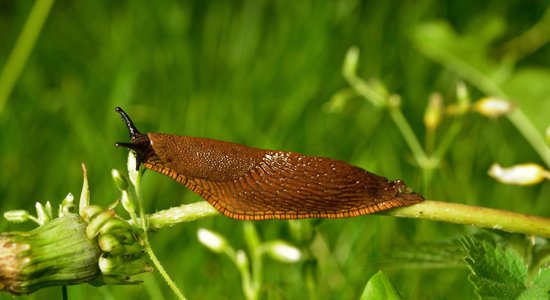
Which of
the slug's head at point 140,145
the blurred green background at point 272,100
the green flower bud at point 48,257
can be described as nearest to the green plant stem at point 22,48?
the blurred green background at point 272,100

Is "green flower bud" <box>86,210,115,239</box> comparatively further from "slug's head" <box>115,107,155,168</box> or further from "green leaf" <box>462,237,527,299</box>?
"green leaf" <box>462,237,527,299</box>

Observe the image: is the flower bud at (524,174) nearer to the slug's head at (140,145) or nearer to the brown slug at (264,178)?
the brown slug at (264,178)

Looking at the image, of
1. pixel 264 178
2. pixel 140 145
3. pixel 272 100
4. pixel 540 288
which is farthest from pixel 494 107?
pixel 272 100

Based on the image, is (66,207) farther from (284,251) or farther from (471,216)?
(471,216)

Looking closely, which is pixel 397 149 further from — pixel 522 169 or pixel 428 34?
pixel 522 169

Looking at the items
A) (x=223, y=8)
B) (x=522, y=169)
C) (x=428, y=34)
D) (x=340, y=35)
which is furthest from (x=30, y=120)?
(x=522, y=169)
